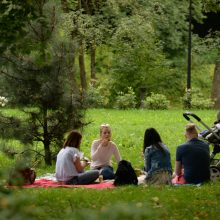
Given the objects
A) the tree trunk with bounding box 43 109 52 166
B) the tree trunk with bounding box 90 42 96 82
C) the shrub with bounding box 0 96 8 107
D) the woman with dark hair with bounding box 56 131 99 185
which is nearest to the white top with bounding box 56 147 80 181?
the woman with dark hair with bounding box 56 131 99 185

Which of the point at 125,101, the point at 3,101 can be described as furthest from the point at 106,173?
the point at 125,101

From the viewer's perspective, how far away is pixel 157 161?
10.1 m

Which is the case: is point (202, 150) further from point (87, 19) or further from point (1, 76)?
point (87, 19)

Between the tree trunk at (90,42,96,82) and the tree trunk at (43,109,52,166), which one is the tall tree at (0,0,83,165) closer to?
the tree trunk at (43,109,52,166)

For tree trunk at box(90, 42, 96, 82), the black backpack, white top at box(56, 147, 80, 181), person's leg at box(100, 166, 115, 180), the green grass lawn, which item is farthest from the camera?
tree trunk at box(90, 42, 96, 82)

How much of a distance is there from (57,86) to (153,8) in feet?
68.5

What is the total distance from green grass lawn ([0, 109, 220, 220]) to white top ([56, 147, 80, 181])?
1329mm

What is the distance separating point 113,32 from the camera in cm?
3316

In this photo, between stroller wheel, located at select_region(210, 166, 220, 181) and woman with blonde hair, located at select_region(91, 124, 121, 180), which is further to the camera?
woman with blonde hair, located at select_region(91, 124, 121, 180)

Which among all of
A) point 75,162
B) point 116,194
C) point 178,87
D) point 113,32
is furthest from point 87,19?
point 116,194

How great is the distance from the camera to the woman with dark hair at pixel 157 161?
33.0ft

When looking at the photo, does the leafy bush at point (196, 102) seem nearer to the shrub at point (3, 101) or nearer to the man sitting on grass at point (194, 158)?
the shrub at point (3, 101)

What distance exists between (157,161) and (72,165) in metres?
1.40

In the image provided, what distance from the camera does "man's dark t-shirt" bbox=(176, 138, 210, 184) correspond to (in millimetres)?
9922
